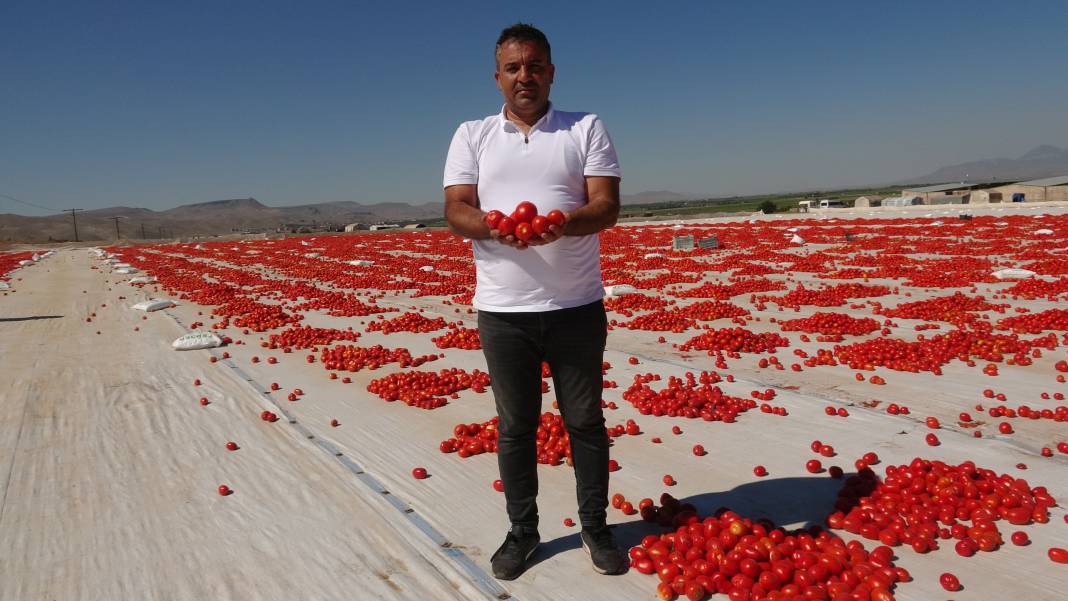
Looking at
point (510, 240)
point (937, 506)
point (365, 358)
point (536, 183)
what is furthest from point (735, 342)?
point (510, 240)

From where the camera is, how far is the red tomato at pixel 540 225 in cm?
265

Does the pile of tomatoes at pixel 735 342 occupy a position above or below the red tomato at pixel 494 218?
below

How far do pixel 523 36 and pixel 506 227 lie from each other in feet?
3.24

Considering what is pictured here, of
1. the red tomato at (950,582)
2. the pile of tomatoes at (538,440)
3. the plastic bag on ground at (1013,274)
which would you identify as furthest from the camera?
the plastic bag on ground at (1013,274)

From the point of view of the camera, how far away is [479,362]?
8695mm

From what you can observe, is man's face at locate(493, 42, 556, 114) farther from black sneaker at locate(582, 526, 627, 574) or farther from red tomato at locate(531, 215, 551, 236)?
black sneaker at locate(582, 526, 627, 574)

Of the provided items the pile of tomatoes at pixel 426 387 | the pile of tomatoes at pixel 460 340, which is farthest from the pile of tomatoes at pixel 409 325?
the pile of tomatoes at pixel 426 387

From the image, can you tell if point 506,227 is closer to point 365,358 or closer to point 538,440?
point 538,440

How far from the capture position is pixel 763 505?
424 centimetres

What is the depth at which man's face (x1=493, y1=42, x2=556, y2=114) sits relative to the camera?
288 cm

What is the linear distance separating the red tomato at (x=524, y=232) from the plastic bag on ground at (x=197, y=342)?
352 inches

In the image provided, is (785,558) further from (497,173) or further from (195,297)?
(195,297)

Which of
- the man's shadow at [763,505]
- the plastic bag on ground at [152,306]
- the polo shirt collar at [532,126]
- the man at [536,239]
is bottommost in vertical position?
the man's shadow at [763,505]

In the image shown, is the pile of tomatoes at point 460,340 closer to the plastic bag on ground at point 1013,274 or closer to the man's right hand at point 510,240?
the man's right hand at point 510,240
